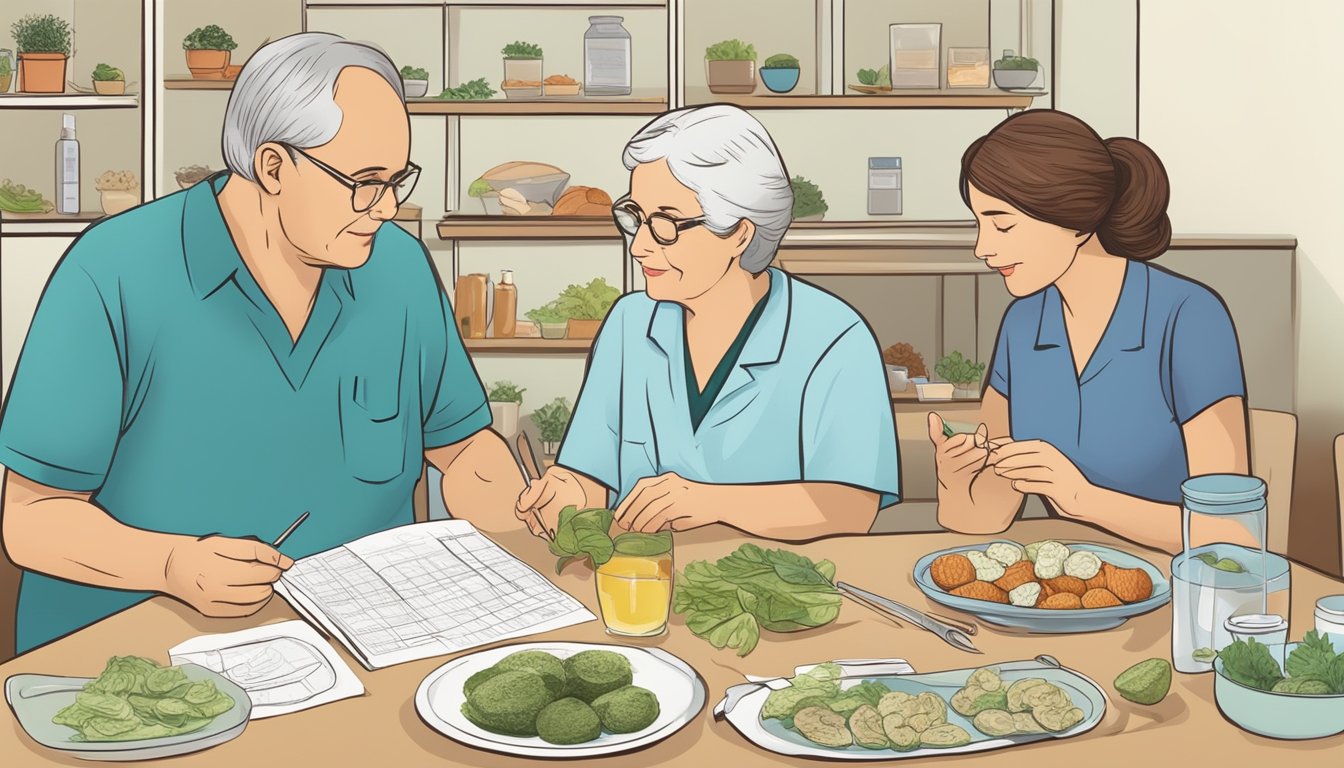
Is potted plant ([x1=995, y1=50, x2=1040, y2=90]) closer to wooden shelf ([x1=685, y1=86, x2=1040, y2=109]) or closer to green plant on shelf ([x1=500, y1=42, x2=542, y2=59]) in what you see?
wooden shelf ([x1=685, y1=86, x2=1040, y2=109])

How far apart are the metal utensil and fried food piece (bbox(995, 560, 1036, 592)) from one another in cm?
13

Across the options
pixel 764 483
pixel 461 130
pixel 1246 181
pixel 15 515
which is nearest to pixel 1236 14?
pixel 1246 181

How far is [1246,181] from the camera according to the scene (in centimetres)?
337

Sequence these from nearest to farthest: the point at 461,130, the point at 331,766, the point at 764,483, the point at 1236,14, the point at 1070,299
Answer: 1. the point at 331,766
2. the point at 764,483
3. the point at 1070,299
4. the point at 1236,14
5. the point at 461,130

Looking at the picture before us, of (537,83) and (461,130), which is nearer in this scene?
(537,83)

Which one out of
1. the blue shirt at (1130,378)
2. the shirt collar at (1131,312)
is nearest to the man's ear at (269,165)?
the blue shirt at (1130,378)

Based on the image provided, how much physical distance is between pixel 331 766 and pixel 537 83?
2.95m

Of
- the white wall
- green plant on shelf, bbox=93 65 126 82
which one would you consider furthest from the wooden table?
green plant on shelf, bbox=93 65 126 82

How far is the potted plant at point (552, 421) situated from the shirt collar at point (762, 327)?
5.45 ft

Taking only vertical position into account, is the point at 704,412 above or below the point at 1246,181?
below

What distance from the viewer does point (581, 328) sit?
3812 millimetres

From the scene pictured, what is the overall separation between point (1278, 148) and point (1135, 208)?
51.4 inches

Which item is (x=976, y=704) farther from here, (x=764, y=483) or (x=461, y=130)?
(x=461, y=130)

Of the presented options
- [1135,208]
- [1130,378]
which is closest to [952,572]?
[1130,378]
